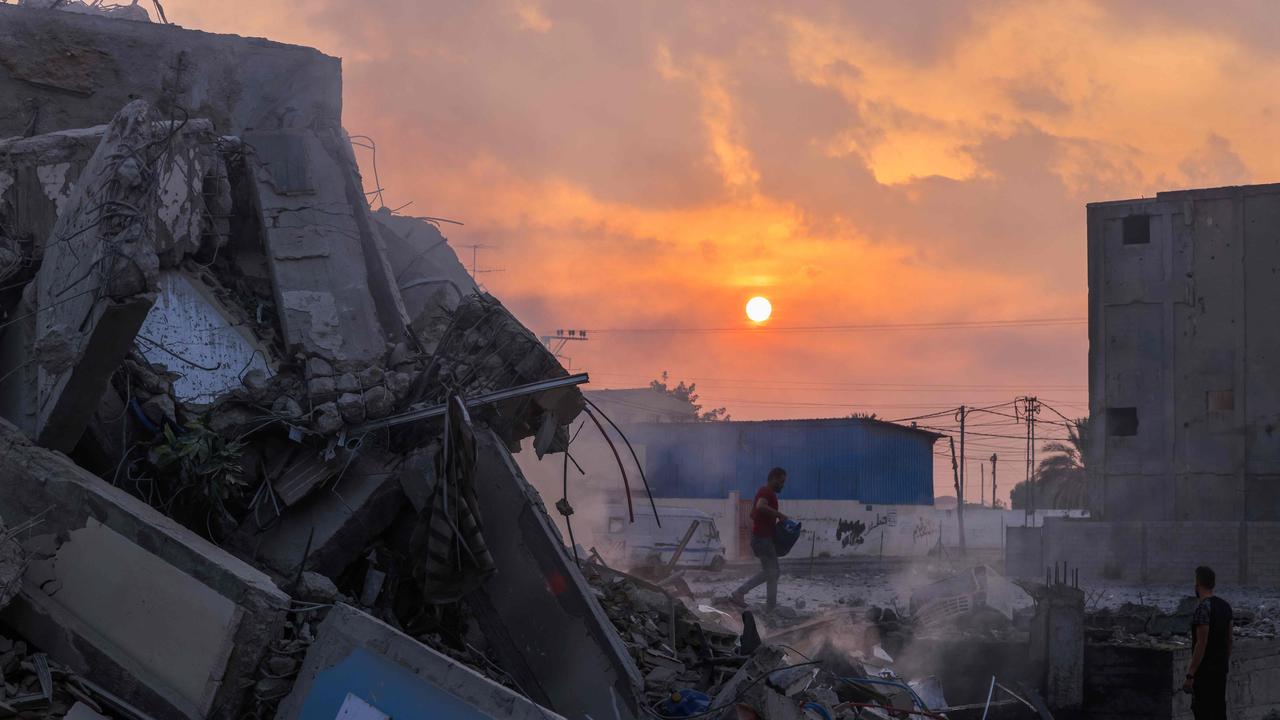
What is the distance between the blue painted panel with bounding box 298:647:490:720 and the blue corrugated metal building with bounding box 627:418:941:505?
35.2 metres

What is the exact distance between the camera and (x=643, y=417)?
5672cm

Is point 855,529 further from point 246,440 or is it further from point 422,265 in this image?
point 246,440

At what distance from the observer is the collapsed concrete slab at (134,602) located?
562 cm

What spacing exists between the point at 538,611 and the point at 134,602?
2.46m

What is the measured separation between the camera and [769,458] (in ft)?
135

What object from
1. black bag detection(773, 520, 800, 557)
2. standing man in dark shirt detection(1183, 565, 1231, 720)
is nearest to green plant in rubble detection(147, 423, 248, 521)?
black bag detection(773, 520, 800, 557)

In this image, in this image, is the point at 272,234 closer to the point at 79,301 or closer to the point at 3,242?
the point at 3,242

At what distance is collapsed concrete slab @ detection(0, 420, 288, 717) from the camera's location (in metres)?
5.62

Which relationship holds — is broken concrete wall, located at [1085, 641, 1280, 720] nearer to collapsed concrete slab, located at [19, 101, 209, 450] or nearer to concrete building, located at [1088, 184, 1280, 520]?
collapsed concrete slab, located at [19, 101, 209, 450]

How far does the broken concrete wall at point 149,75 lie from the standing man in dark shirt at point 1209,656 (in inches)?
326

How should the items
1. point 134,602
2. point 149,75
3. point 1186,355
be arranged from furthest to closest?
point 1186,355 → point 149,75 → point 134,602

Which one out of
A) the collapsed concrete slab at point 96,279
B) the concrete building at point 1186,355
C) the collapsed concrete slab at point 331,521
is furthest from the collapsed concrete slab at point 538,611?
the concrete building at point 1186,355

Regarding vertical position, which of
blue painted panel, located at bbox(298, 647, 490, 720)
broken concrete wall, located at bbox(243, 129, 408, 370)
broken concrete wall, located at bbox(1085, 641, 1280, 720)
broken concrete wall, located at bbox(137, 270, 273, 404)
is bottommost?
broken concrete wall, located at bbox(1085, 641, 1280, 720)

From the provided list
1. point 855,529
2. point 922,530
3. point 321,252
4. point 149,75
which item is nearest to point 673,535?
point 855,529
